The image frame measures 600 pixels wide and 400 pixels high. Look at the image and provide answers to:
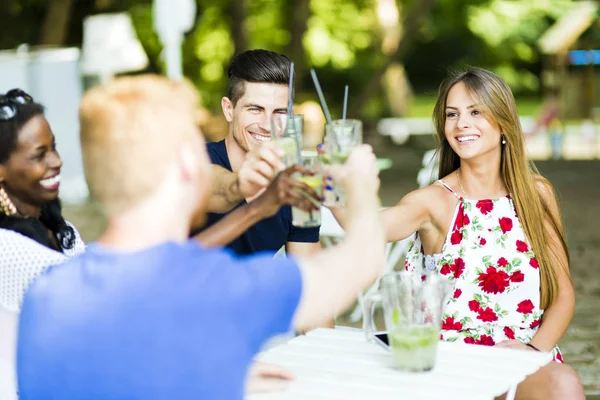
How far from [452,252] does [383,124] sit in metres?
21.7

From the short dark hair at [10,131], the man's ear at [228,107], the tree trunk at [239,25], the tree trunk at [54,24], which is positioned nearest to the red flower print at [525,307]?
the man's ear at [228,107]

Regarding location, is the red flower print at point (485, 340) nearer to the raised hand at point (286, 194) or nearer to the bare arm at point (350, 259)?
the raised hand at point (286, 194)

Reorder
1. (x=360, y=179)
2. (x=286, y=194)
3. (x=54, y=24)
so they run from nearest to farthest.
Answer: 1. (x=360, y=179)
2. (x=286, y=194)
3. (x=54, y=24)

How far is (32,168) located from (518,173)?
1622 millimetres

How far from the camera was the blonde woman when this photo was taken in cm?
310

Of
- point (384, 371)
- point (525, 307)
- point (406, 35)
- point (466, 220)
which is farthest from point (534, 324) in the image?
point (406, 35)

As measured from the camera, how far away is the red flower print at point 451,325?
3104 millimetres

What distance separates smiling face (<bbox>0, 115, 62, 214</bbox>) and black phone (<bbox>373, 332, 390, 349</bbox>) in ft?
3.33

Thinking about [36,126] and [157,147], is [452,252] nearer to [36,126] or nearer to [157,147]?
[36,126]

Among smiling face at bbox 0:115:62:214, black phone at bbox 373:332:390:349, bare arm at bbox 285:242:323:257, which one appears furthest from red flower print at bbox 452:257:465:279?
smiling face at bbox 0:115:62:214

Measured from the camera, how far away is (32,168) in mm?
2650

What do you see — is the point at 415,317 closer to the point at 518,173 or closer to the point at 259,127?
the point at 518,173

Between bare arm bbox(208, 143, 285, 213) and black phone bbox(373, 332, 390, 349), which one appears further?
black phone bbox(373, 332, 390, 349)

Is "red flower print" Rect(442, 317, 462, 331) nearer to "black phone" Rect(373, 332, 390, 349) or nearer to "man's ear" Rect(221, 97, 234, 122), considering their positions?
"black phone" Rect(373, 332, 390, 349)
